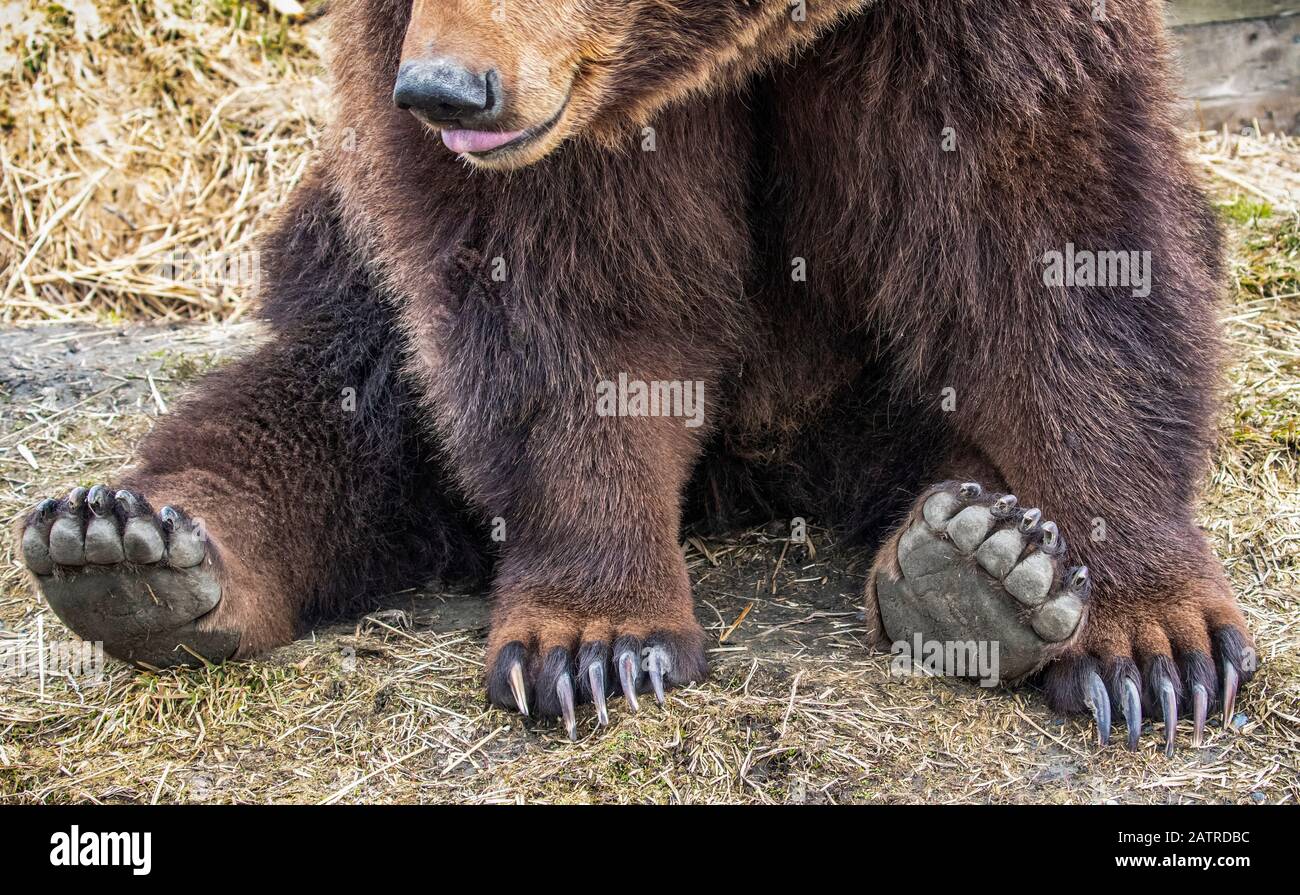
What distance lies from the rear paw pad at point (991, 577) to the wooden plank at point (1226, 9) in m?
5.24

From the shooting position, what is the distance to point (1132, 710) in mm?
3531

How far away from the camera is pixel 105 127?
26.4 ft

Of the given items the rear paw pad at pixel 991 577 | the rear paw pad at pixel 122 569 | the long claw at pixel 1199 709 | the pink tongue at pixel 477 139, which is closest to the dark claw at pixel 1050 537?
the rear paw pad at pixel 991 577

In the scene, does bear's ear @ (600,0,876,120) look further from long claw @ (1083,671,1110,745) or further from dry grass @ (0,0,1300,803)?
long claw @ (1083,671,1110,745)

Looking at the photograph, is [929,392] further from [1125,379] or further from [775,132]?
[775,132]

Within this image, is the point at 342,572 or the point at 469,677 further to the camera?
the point at 342,572

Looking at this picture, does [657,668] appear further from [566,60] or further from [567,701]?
[566,60]

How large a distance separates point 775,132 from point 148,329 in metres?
4.45

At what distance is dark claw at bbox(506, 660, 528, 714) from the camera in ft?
12.1

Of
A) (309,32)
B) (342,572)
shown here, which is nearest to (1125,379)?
(342,572)

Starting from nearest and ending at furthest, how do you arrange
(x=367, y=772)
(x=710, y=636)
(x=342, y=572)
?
(x=367, y=772) < (x=710, y=636) < (x=342, y=572)

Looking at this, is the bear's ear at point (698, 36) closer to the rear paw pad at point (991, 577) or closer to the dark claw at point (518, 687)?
the rear paw pad at point (991, 577)

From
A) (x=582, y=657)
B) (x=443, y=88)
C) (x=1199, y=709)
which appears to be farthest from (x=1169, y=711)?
(x=443, y=88)

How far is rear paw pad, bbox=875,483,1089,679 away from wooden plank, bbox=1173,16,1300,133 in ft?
17.0
